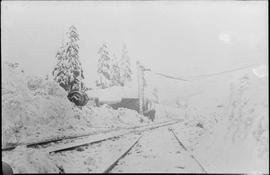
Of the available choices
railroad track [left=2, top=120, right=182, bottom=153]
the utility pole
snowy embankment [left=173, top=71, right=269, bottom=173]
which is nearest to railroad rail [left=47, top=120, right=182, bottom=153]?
railroad track [left=2, top=120, right=182, bottom=153]

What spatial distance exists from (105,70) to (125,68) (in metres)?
0.15

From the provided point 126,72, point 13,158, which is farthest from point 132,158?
point 13,158

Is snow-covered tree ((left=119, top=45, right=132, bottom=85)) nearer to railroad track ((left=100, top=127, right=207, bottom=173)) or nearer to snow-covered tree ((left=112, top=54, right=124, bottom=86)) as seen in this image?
snow-covered tree ((left=112, top=54, right=124, bottom=86))

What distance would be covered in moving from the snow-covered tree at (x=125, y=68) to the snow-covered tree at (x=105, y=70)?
83mm

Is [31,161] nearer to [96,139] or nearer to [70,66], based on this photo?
[96,139]

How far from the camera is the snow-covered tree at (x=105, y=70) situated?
3166mm

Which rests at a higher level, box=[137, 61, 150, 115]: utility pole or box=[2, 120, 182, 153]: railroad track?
box=[137, 61, 150, 115]: utility pole

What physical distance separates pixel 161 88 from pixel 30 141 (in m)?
1.08

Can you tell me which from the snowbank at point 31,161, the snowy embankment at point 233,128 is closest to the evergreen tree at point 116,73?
the snowy embankment at point 233,128

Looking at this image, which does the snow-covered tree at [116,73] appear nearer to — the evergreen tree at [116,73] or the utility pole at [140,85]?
the evergreen tree at [116,73]

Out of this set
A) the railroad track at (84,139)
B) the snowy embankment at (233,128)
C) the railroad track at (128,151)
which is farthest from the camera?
the railroad track at (84,139)

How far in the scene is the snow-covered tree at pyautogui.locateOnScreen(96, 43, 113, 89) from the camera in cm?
317

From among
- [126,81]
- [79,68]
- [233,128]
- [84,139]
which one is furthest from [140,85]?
[233,128]

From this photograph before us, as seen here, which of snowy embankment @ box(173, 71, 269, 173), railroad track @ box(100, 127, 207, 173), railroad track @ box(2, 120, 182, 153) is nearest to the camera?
snowy embankment @ box(173, 71, 269, 173)
